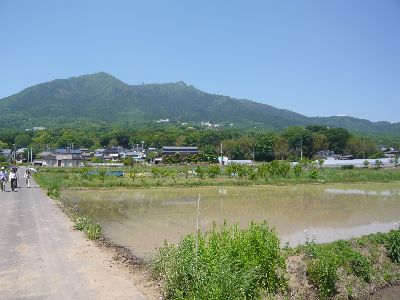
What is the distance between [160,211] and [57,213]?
15.3 ft

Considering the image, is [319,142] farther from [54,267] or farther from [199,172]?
[54,267]

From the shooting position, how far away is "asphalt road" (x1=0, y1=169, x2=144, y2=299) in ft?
20.1

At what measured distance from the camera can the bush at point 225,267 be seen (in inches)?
205

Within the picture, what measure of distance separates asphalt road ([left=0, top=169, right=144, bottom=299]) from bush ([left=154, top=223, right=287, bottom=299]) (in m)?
0.71

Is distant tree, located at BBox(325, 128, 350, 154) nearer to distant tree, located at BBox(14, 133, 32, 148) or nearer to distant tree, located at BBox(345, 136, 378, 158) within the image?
distant tree, located at BBox(345, 136, 378, 158)

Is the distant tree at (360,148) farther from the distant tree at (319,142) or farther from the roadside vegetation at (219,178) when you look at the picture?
the roadside vegetation at (219,178)

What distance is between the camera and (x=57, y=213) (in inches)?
576

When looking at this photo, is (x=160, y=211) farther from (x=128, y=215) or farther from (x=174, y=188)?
(x=174, y=188)

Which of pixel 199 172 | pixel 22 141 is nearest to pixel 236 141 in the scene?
pixel 199 172

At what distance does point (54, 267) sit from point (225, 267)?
Answer: 3557 millimetres

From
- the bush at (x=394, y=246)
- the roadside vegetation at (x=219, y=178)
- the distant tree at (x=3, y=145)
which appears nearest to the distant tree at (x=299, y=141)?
the roadside vegetation at (x=219, y=178)

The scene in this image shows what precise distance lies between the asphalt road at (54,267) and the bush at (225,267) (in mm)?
707

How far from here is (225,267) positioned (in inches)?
212

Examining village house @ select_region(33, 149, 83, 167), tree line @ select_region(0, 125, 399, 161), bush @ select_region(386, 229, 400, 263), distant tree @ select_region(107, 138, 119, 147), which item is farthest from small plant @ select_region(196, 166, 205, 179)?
distant tree @ select_region(107, 138, 119, 147)
